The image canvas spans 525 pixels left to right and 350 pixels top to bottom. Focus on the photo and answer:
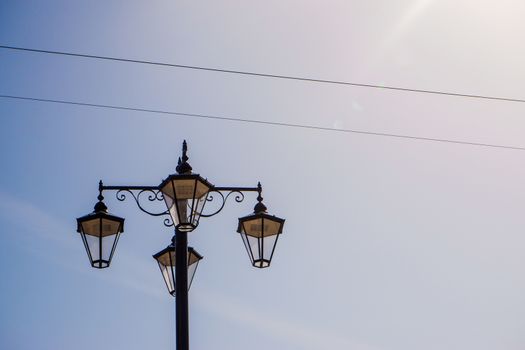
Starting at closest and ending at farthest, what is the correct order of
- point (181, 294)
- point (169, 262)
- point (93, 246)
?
1. point (181, 294)
2. point (93, 246)
3. point (169, 262)

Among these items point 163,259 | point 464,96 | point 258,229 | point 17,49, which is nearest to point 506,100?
point 464,96

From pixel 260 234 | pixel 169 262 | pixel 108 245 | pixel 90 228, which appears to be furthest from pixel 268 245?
pixel 90 228

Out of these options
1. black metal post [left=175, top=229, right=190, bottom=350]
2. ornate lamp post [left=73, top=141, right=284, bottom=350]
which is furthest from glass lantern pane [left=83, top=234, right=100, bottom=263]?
black metal post [left=175, top=229, right=190, bottom=350]

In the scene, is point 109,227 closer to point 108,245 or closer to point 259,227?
point 108,245

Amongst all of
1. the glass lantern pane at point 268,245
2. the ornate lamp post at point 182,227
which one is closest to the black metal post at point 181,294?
the ornate lamp post at point 182,227

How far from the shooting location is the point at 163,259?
23.6 feet

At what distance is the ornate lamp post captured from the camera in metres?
5.91

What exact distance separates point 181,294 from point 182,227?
722 millimetres

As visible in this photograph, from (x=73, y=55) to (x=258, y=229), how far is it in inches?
199

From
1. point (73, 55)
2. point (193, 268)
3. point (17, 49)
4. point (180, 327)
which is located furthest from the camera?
point (73, 55)

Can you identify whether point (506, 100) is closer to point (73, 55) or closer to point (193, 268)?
point (193, 268)

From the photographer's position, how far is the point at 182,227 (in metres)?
5.96

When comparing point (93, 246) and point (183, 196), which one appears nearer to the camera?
point (183, 196)

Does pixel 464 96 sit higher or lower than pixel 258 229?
higher
